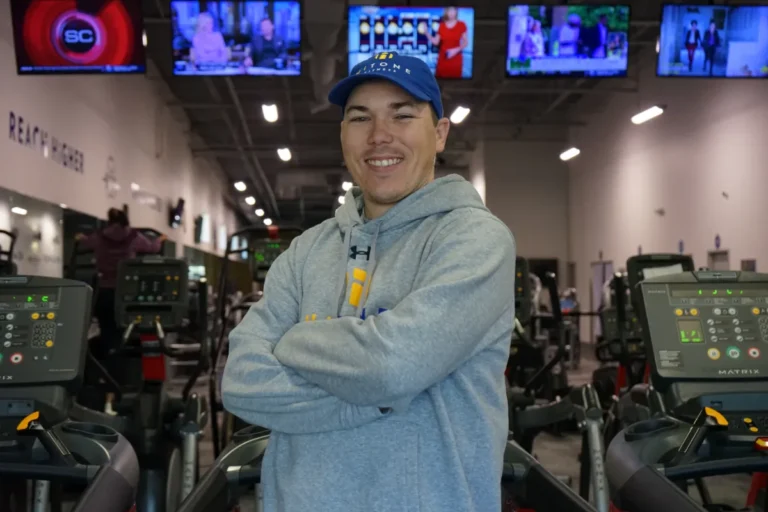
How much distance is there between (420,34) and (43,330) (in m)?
4.93

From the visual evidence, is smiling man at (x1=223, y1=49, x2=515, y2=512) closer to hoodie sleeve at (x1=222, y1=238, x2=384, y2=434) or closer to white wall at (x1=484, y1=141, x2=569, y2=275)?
hoodie sleeve at (x1=222, y1=238, x2=384, y2=434)

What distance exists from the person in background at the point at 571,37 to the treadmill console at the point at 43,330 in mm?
5335

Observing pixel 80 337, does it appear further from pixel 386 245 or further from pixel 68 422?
pixel 386 245

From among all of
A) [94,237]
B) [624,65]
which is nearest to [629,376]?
[624,65]

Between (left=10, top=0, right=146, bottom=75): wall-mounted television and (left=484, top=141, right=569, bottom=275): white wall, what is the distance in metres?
12.0

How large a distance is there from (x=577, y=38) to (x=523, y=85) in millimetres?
7436

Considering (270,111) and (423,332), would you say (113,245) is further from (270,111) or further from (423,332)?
(423,332)

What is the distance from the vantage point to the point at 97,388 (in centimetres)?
537

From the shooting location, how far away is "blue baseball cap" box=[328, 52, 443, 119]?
1.36 m

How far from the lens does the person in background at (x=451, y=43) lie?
669 centimetres

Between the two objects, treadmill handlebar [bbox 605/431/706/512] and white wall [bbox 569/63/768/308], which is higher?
white wall [bbox 569/63/768/308]

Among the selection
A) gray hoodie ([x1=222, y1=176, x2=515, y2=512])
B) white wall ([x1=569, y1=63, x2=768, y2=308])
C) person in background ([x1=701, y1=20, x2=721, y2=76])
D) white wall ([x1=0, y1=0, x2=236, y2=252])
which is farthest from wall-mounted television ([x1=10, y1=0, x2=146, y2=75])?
white wall ([x1=569, y1=63, x2=768, y2=308])

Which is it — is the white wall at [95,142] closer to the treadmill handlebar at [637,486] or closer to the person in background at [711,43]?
the treadmill handlebar at [637,486]

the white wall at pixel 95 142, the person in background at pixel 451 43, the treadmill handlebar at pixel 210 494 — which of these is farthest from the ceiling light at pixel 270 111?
the treadmill handlebar at pixel 210 494
